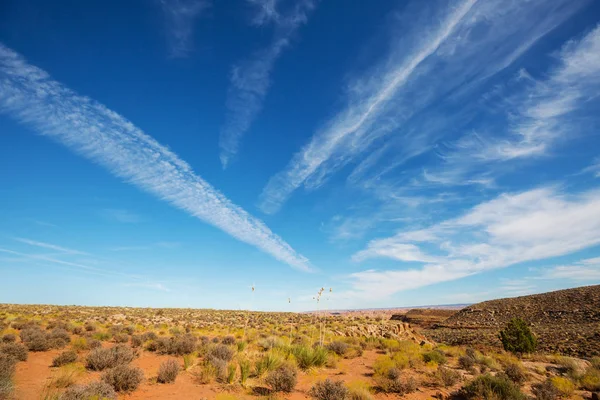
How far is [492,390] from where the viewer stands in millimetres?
9508

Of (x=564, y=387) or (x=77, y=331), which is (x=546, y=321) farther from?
(x=77, y=331)

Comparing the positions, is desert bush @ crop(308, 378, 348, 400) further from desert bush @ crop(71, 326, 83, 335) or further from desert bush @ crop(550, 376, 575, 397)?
desert bush @ crop(71, 326, 83, 335)

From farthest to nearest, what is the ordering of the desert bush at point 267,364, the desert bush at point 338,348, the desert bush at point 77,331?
the desert bush at point 77,331, the desert bush at point 338,348, the desert bush at point 267,364

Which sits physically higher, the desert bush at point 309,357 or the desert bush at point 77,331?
the desert bush at point 77,331

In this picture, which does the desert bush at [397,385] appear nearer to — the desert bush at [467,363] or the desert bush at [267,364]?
the desert bush at [267,364]

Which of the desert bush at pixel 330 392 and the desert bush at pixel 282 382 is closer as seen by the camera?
the desert bush at pixel 330 392

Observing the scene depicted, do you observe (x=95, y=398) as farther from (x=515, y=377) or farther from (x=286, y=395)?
(x=515, y=377)

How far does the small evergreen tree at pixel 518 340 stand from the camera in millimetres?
19984

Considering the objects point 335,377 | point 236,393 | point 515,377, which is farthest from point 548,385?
point 236,393

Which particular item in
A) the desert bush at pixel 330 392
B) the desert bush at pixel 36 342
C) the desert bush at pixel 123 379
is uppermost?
the desert bush at pixel 36 342

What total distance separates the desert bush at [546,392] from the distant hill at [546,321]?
16.0m

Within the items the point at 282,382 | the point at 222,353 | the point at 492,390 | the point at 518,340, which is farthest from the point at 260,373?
the point at 518,340

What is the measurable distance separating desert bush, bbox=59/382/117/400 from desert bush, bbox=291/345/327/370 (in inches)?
312

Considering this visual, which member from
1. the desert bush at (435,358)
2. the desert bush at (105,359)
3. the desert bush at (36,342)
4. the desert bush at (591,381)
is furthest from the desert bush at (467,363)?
the desert bush at (36,342)
